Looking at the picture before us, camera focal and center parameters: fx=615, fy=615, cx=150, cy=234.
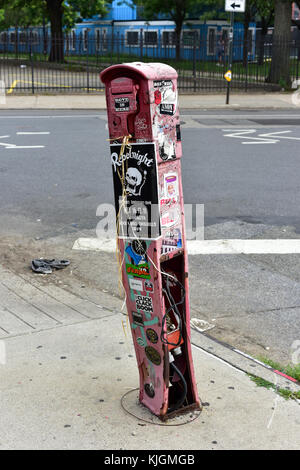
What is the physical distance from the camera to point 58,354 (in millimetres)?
4777

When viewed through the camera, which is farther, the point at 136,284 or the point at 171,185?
the point at 136,284

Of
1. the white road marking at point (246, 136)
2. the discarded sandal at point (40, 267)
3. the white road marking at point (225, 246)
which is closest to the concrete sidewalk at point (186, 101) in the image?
the white road marking at point (246, 136)

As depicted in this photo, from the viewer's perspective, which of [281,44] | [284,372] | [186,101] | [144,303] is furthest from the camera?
[281,44]

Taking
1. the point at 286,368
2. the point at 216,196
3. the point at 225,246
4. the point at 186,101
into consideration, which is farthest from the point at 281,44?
the point at 286,368

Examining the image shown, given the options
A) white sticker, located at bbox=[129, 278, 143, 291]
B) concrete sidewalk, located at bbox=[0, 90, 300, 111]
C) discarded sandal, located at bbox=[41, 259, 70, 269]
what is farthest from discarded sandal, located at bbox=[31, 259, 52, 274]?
concrete sidewalk, located at bbox=[0, 90, 300, 111]

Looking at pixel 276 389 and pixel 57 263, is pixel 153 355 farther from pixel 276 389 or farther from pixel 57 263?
pixel 57 263

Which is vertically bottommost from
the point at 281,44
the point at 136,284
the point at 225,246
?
the point at 225,246

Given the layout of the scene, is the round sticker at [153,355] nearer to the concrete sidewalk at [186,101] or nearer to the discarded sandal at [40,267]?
the discarded sandal at [40,267]

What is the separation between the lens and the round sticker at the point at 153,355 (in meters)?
3.84

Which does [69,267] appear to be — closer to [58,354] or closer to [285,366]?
[58,354]

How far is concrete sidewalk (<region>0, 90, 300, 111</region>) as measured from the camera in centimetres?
2178

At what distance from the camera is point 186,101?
23453 millimetres

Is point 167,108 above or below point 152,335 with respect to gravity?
above

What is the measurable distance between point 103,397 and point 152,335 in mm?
691
